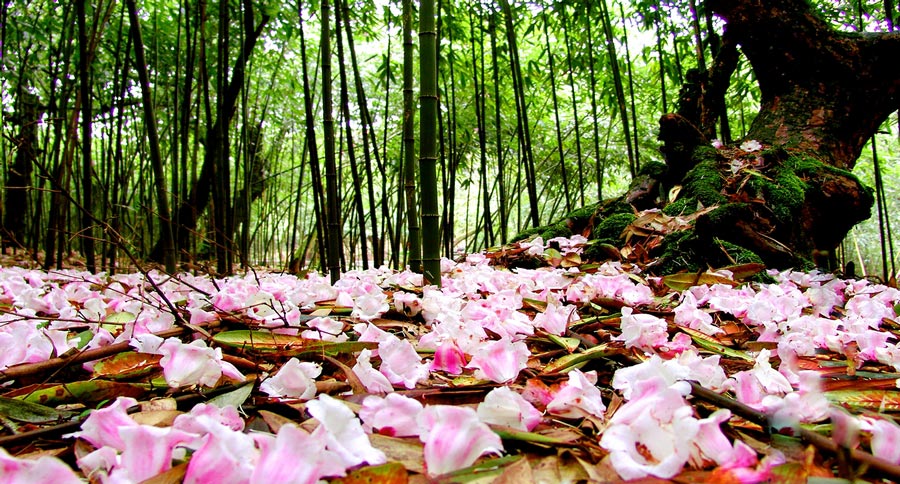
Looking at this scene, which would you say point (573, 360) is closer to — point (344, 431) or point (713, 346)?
point (713, 346)

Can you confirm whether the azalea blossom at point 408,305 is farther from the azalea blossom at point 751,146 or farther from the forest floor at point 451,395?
the azalea blossom at point 751,146

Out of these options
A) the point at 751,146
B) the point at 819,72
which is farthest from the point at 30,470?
the point at 819,72

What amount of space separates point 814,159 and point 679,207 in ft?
1.94

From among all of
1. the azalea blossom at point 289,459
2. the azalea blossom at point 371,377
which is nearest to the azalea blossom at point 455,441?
the azalea blossom at point 289,459

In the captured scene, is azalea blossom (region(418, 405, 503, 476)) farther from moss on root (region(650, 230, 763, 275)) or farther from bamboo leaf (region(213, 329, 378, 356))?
A: moss on root (region(650, 230, 763, 275))

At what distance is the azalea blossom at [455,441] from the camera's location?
19.1 inches

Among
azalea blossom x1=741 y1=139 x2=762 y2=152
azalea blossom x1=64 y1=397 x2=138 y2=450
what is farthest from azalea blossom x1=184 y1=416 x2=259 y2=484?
azalea blossom x1=741 y1=139 x2=762 y2=152

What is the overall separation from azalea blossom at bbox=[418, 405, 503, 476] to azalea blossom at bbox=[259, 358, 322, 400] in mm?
231

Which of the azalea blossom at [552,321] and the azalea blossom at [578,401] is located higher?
the azalea blossom at [552,321]

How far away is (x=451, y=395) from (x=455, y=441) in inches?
8.0

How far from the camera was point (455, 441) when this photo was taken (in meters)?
0.49

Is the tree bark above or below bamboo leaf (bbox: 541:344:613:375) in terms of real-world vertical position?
above

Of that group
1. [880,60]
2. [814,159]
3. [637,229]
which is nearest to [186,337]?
[637,229]

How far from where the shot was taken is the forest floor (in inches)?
18.6
